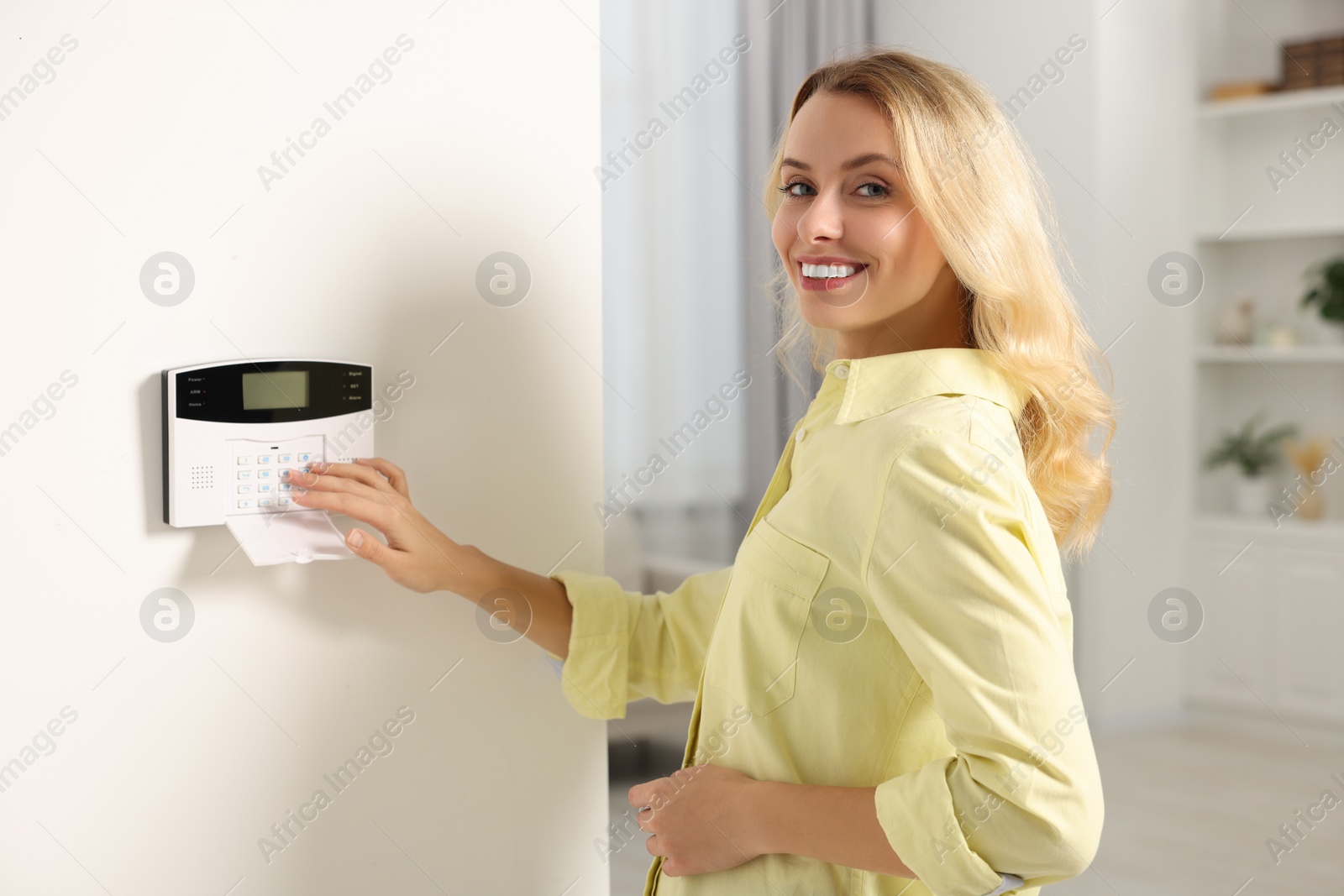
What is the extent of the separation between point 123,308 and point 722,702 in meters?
0.55

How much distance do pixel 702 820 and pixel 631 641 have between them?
9.6 inches

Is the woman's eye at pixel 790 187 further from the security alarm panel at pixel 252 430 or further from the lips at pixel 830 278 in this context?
the security alarm panel at pixel 252 430

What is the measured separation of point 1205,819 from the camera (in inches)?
115

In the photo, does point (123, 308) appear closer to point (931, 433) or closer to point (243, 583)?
point (243, 583)

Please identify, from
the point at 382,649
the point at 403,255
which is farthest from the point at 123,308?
the point at 382,649

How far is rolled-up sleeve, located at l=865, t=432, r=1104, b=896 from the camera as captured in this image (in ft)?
2.40

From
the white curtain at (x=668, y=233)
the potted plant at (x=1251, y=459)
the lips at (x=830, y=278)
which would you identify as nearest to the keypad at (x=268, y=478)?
the lips at (x=830, y=278)

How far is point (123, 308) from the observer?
2.70 feet

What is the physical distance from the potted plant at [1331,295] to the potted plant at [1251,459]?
14.7 inches

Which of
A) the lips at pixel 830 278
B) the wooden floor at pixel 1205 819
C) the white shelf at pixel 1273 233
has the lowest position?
the wooden floor at pixel 1205 819

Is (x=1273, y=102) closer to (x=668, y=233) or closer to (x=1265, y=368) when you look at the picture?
(x=1265, y=368)

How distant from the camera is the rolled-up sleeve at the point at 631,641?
106 centimetres

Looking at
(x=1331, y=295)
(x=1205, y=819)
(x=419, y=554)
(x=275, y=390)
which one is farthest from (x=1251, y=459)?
(x=275, y=390)

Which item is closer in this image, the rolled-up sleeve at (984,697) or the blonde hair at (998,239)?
the rolled-up sleeve at (984,697)
